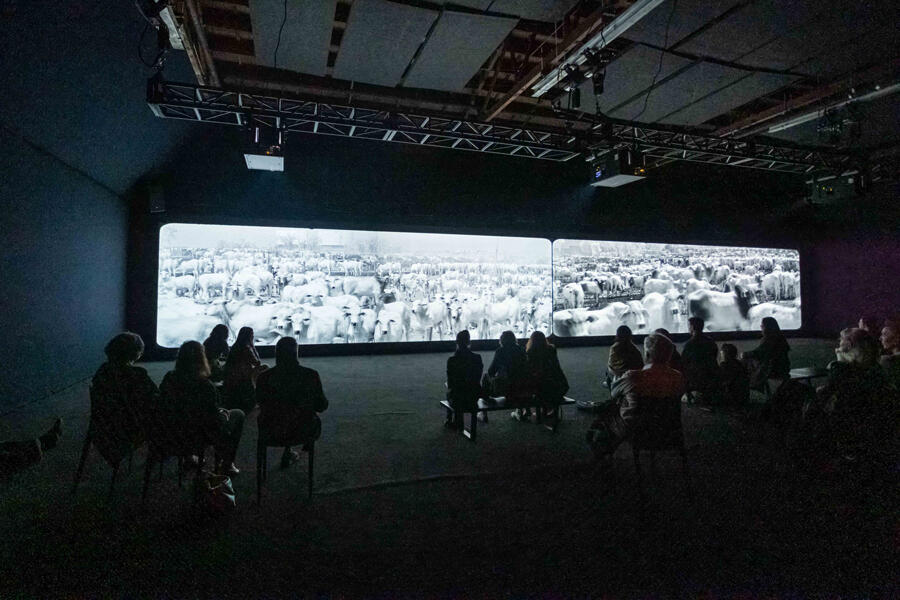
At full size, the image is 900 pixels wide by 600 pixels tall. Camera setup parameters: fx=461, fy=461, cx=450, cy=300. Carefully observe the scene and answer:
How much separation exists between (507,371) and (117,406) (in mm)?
3372

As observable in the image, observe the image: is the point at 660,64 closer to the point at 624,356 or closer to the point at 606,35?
the point at 606,35

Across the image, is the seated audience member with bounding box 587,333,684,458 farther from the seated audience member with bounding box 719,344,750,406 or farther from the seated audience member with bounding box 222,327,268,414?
the seated audience member with bounding box 222,327,268,414

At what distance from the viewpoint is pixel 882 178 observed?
1066 cm

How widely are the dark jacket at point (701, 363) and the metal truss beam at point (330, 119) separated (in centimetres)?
450

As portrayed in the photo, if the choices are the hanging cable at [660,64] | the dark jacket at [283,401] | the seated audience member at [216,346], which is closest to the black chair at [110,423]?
the dark jacket at [283,401]

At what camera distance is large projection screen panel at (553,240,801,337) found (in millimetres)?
11703

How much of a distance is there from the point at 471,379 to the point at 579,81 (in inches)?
163

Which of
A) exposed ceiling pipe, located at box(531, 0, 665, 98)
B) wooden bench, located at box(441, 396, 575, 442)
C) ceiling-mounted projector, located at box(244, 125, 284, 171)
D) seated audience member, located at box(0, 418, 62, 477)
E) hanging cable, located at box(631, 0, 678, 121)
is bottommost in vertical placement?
seated audience member, located at box(0, 418, 62, 477)

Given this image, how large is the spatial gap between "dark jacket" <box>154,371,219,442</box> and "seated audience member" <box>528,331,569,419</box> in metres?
2.97

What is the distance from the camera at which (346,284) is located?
32.6ft

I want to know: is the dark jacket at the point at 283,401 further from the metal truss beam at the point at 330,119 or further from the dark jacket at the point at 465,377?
the metal truss beam at the point at 330,119

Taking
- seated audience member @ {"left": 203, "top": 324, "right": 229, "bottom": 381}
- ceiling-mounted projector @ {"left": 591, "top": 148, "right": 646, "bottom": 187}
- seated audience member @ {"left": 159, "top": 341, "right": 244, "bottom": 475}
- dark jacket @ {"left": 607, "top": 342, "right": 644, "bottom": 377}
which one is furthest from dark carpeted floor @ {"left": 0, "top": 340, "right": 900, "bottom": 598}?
ceiling-mounted projector @ {"left": 591, "top": 148, "right": 646, "bottom": 187}

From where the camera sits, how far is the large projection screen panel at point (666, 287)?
11.7 metres

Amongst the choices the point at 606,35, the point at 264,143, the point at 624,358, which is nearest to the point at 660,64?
the point at 606,35
